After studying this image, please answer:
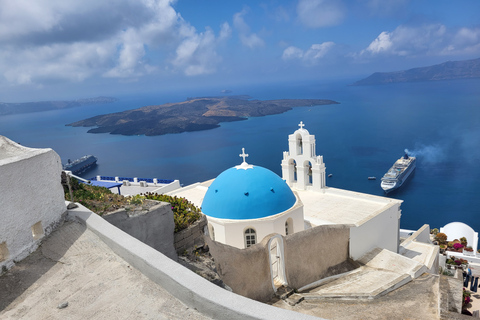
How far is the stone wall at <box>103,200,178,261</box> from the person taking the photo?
632cm

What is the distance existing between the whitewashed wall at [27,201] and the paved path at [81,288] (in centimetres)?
19

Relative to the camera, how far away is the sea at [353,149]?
50.0 meters

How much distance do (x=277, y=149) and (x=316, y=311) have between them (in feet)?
233

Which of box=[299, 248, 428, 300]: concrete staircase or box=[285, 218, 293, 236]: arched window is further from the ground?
box=[285, 218, 293, 236]: arched window

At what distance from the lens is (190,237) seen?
7.63 meters

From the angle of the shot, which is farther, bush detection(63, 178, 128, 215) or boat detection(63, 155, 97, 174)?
boat detection(63, 155, 97, 174)

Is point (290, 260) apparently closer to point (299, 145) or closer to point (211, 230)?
point (211, 230)

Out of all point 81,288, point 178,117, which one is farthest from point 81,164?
point 81,288

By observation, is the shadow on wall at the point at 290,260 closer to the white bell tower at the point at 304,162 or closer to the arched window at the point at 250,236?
the arched window at the point at 250,236

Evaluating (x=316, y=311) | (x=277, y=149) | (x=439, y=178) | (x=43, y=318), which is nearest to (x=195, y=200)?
(x=316, y=311)

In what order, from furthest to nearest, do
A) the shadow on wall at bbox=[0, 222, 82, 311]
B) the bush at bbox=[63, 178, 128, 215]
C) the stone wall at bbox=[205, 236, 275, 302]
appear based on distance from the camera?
the stone wall at bbox=[205, 236, 275, 302], the bush at bbox=[63, 178, 128, 215], the shadow on wall at bbox=[0, 222, 82, 311]

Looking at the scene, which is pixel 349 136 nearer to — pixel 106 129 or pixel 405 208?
pixel 405 208

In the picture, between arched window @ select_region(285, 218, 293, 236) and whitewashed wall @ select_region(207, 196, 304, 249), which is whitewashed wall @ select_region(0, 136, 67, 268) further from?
arched window @ select_region(285, 218, 293, 236)

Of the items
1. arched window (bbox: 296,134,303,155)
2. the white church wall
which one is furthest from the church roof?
arched window (bbox: 296,134,303,155)
